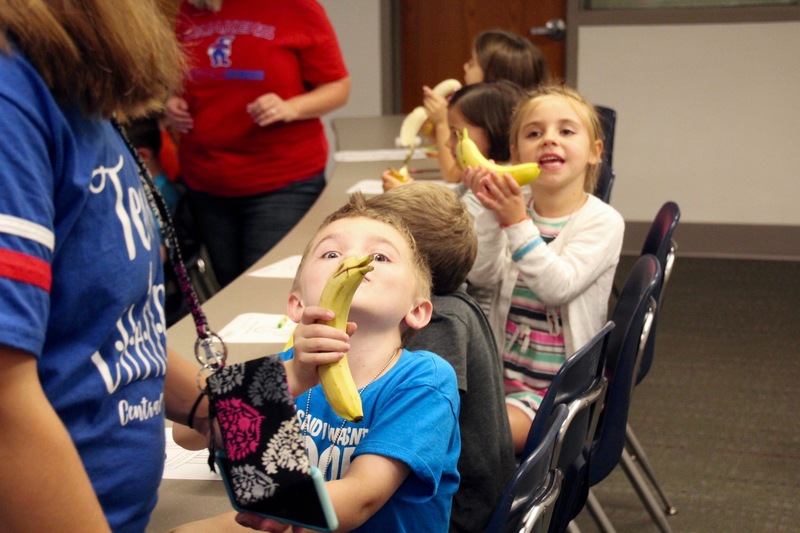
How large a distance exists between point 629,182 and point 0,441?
5.52m

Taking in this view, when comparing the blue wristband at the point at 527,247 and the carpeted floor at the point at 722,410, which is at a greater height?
the blue wristband at the point at 527,247

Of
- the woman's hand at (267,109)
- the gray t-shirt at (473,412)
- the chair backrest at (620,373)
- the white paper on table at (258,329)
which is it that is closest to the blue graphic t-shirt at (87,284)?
the gray t-shirt at (473,412)

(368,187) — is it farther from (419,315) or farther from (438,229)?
(419,315)

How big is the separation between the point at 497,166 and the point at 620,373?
2.05 ft

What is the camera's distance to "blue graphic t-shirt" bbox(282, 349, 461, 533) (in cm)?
112

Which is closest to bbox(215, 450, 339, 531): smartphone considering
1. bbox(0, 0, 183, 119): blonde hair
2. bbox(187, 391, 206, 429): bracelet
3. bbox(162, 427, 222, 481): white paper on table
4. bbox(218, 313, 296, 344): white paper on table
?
bbox(187, 391, 206, 429): bracelet

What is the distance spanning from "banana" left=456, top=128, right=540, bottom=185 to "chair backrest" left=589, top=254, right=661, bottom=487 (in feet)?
1.16

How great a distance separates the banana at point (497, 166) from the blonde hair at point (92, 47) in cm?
137

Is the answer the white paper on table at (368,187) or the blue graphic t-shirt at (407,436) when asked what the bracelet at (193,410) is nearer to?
the blue graphic t-shirt at (407,436)

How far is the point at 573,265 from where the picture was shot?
224cm

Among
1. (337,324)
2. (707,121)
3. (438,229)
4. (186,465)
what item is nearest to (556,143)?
(438,229)

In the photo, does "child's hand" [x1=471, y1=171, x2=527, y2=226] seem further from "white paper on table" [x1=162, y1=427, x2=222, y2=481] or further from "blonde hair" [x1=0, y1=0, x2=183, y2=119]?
"blonde hair" [x1=0, y1=0, x2=183, y2=119]

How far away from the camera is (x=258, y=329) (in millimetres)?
2070

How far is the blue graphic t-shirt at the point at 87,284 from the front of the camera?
71 centimetres
